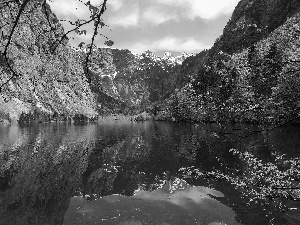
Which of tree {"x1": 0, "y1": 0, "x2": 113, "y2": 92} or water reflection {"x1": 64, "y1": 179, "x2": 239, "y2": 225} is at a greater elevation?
tree {"x1": 0, "y1": 0, "x2": 113, "y2": 92}

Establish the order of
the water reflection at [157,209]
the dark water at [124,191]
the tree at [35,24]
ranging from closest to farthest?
the tree at [35,24] → the water reflection at [157,209] → the dark water at [124,191]

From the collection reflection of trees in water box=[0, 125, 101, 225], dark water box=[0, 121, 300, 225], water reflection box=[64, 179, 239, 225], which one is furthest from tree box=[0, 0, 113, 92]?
reflection of trees in water box=[0, 125, 101, 225]

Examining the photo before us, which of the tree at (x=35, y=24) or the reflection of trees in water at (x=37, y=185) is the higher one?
the tree at (x=35, y=24)

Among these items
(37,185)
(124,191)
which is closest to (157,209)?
(124,191)

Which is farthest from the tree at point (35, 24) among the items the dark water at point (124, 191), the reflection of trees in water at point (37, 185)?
the reflection of trees in water at point (37, 185)

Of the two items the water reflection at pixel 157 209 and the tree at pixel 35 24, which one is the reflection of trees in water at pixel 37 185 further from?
the tree at pixel 35 24

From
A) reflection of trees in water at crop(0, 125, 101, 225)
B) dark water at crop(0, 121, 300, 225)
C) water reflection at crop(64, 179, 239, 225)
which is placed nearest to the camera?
water reflection at crop(64, 179, 239, 225)

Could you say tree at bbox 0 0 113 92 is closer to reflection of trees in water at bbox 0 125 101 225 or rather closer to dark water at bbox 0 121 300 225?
dark water at bbox 0 121 300 225

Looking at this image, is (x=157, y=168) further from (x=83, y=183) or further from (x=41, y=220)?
(x=41, y=220)

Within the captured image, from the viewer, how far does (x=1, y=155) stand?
60375 millimetres

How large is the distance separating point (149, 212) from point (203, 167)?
22.2 m

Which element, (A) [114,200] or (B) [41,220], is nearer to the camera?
(B) [41,220]

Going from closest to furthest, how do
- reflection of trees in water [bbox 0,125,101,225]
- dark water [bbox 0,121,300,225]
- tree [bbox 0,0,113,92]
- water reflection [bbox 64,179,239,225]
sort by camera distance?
tree [bbox 0,0,113,92] → water reflection [bbox 64,179,239,225] → dark water [bbox 0,121,300,225] → reflection of trees in water [bbox 0,125,101,225]

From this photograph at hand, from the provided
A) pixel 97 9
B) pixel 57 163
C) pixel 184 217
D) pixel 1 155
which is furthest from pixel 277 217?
pixel 1 155
